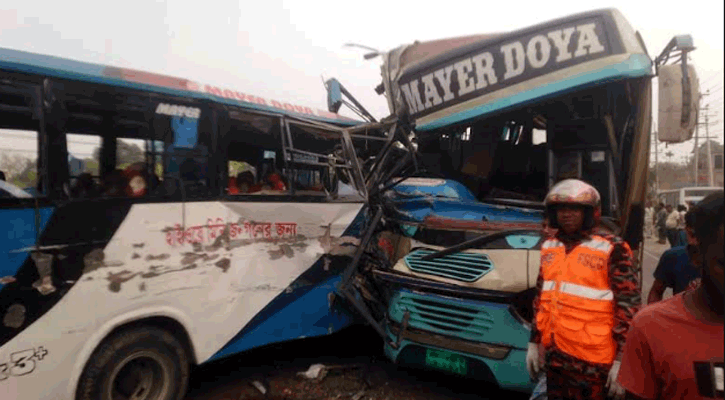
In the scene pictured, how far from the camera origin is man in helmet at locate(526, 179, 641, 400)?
2646mm

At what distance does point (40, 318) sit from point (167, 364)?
0.98 meters

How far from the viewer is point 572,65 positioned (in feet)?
13.3

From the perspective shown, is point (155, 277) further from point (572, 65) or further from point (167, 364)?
point (572, 65)

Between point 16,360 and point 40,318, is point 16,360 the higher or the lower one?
the lower one

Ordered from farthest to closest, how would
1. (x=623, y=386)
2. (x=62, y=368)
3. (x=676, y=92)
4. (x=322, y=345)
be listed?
(x=322, y=345) < (x=676, y=92) < (x=62, y=368) < (x=623, y=386)

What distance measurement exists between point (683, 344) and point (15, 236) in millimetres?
3229

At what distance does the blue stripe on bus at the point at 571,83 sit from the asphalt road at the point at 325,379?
93.8 inches

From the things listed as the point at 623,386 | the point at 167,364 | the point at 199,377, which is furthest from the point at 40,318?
the point at 623,386

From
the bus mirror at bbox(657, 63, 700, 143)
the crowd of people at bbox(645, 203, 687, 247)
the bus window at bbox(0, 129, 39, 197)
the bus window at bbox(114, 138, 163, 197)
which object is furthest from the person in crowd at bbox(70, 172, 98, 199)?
the crowd of people at bbox(645, 203, 687, 247)

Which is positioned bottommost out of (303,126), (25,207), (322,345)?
(322,345)

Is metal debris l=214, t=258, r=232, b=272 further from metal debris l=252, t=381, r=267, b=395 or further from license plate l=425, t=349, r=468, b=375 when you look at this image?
license plate l=425, t=349, r=468, b=375

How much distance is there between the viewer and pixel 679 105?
3832 millimetres

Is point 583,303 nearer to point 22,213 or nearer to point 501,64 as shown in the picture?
point 501,64

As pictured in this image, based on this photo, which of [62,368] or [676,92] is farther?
[676,92]
